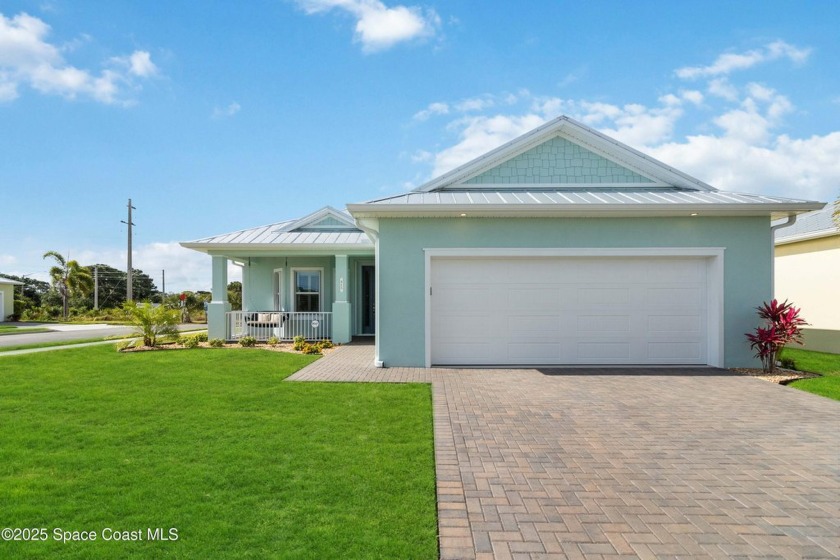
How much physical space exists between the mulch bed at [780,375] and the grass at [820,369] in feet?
0.56

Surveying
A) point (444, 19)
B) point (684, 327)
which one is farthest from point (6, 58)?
point (684, 327)

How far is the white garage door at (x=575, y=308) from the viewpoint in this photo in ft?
33.9

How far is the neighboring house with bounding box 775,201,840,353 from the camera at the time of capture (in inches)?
536

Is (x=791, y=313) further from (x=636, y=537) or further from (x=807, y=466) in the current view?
(x=636, y=537)

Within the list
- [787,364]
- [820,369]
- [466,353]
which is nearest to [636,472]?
[466,353]

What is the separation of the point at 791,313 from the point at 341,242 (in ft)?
40.5

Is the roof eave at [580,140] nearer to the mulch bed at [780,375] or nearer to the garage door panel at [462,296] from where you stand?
the garage door panel at [462,296]

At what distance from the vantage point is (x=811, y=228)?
14.9 m

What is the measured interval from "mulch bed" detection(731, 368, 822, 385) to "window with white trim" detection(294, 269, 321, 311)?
13441mm

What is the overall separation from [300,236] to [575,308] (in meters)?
→ 10.2

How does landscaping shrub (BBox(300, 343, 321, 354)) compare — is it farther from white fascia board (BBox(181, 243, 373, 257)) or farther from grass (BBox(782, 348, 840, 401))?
grass (BBox(782, 348, 840, 401))

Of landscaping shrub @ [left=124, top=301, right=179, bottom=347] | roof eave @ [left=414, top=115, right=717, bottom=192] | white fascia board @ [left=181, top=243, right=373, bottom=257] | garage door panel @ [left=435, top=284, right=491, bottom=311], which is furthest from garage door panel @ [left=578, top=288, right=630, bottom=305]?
landscaping shrub @ [left=124, top=301, right=179, bottom=347]

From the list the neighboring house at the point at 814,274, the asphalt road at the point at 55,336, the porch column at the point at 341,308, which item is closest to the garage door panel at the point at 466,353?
the porch column at the point at 341,308

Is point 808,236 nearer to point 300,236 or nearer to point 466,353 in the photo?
point 466,353
